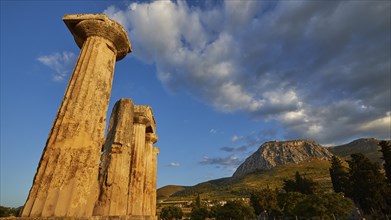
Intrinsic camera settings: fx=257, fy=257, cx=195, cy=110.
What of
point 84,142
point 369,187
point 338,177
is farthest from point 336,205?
point 84,142

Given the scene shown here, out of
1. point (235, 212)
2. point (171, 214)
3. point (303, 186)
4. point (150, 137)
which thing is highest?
point (303, 186)

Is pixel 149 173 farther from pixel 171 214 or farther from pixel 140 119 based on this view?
pixel 171 214

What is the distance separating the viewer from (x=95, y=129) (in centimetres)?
529

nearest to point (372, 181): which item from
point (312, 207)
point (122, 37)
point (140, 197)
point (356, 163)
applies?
point (356, 163)

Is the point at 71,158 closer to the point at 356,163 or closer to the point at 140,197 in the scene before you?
the point at 140,197

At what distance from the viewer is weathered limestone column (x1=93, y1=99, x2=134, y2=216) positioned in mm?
8086

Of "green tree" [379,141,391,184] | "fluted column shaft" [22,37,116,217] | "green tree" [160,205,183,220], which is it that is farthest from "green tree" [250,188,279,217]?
"fluted column shaft" [22,37,116,217]

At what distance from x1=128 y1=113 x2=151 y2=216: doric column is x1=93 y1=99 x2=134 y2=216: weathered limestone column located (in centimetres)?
240

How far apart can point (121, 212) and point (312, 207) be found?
42152mm

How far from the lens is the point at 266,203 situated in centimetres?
6531

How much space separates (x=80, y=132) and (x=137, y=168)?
7017 mm

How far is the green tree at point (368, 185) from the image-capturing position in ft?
136

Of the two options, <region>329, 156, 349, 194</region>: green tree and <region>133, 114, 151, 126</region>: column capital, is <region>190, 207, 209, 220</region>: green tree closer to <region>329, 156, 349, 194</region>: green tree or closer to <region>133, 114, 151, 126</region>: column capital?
<region>329, 156, 349, 194</region>: green tree

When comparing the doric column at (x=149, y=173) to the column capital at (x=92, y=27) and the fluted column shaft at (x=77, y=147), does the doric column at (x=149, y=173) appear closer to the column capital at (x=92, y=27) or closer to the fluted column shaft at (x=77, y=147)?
the column capital at (x=92, y=27)
